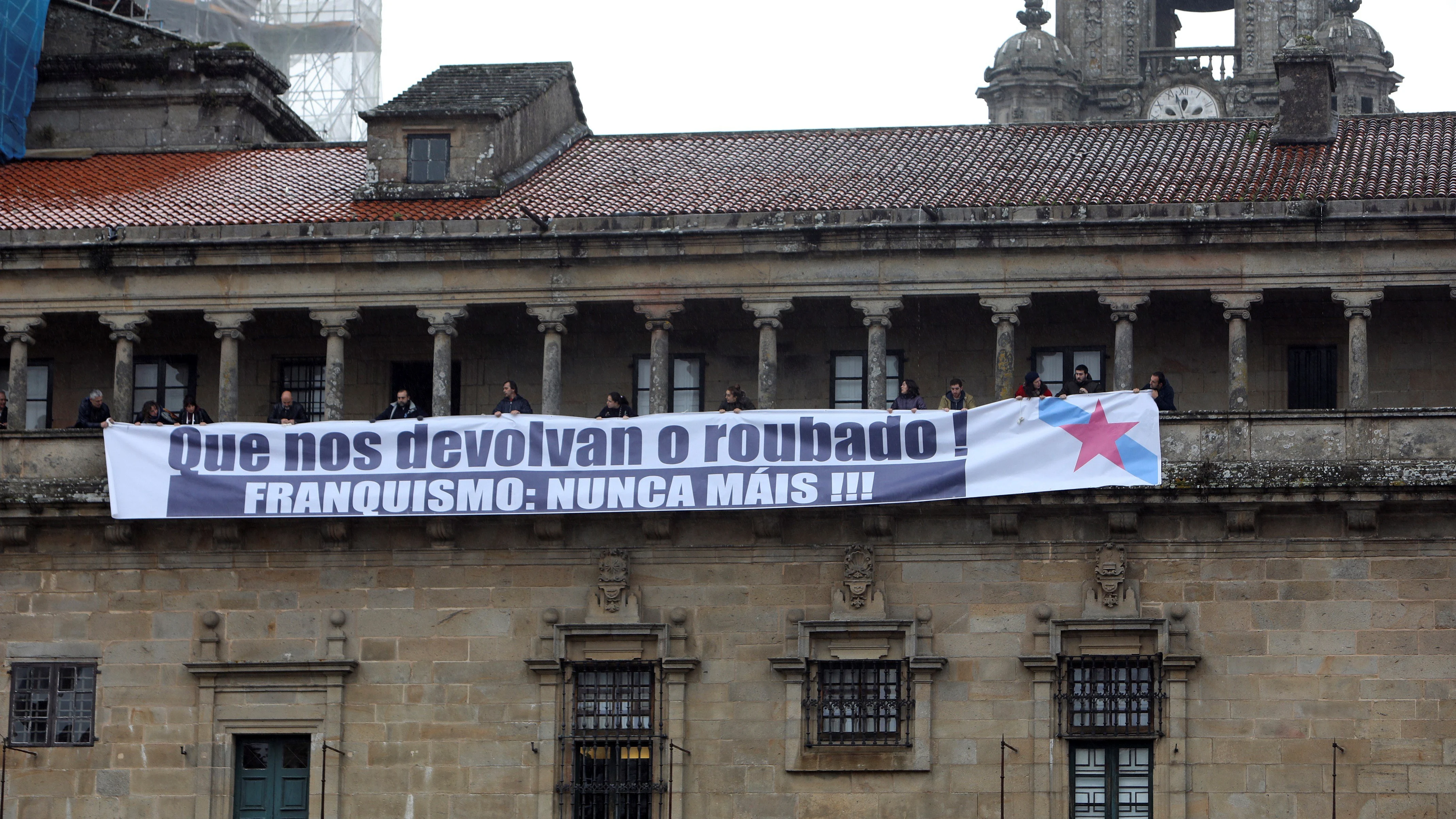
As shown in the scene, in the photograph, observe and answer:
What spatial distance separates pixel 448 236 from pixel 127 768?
837cm

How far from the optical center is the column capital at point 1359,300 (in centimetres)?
3228

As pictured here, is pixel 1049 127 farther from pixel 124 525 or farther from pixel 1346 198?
pixel 124 525

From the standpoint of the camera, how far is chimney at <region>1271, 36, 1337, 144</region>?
→ 122 feet

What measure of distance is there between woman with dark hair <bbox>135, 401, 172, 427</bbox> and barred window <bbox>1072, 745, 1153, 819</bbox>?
12902mm

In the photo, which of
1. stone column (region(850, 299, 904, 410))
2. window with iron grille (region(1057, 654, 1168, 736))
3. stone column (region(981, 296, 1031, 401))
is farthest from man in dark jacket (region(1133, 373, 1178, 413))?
stone column (region(850, 299, 904, 410))

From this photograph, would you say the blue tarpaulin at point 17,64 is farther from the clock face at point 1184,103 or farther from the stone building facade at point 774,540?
the clock face at point 1184,103

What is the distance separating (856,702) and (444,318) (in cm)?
793

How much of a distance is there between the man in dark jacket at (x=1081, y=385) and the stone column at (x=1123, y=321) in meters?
0.47

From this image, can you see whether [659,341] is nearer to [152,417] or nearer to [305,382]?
[305,382]

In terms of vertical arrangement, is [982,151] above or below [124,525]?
above

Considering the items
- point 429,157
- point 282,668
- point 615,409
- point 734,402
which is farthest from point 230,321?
point 734,402

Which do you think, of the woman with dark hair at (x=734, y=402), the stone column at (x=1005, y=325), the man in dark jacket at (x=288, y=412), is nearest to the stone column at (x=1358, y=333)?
the stone column at (x=1005, y=325)

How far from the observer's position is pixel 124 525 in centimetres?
3262

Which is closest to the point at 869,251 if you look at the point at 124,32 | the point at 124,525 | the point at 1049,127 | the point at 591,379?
the point at 591,379
